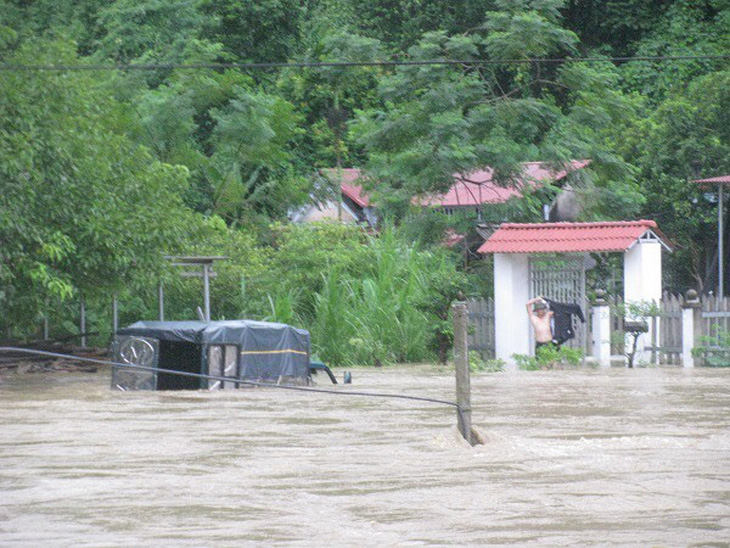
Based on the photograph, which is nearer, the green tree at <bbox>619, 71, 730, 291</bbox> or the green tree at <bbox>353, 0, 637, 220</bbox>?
the green tree at <bbox>353, 0, 637, 220</bbox>

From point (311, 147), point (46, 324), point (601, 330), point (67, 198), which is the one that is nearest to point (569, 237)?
point (601, 330)

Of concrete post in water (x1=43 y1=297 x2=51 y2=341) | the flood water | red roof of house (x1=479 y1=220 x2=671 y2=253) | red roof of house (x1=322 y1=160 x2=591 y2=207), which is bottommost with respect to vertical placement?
the flood water

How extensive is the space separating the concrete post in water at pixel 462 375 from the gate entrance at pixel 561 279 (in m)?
14.6

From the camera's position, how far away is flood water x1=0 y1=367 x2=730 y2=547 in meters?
9.41

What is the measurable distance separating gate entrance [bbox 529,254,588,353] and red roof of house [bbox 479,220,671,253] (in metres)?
0.55

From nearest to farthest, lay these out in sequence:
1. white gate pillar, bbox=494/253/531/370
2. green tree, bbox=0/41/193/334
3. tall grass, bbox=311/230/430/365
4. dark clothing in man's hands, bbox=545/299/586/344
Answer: green tree, bbox=0/41/193/334
dark clothing in man's hands, bbox=545/299/586/344
white gate pillar, bbox=494/253/531/370
tall grass, bbox=311/230/430/365

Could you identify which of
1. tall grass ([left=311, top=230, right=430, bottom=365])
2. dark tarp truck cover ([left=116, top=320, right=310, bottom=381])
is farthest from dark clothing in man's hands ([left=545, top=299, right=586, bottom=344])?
dark tarp truck cover ([left=116, top=320, right=310, bottom=381])

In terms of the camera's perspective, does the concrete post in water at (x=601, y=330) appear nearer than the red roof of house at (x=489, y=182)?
Yes

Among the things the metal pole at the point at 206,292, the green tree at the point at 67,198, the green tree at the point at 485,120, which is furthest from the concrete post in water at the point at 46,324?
the green tree at the point at 485,120

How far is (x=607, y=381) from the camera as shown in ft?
77.7

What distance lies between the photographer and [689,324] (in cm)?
2733

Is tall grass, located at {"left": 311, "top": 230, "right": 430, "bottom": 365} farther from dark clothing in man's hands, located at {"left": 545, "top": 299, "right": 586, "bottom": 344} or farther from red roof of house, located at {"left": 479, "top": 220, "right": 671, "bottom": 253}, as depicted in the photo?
dark clothing in man's hands, located at {"left": 545, "top": 299, "right": 586, "bottom": 344}

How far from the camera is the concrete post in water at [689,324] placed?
89.2 ft

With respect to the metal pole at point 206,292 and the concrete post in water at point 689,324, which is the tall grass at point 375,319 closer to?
the metal pole at point 206,292
